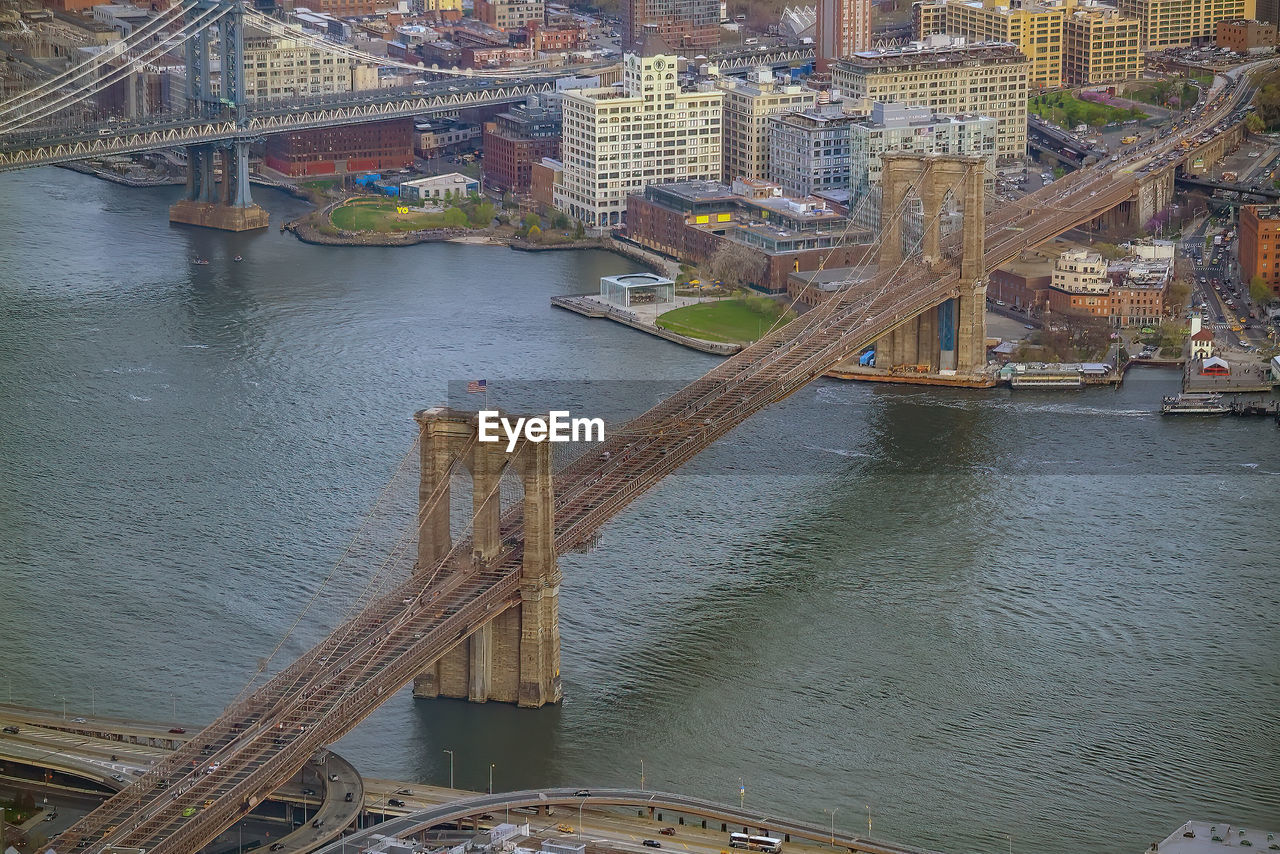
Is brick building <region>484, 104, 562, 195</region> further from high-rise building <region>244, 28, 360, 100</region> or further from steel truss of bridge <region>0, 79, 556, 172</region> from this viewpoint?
high-rise building <region>244, 28, 360, 100</region>

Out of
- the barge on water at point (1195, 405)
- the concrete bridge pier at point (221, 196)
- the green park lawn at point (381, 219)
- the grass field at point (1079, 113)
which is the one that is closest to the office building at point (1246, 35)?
the grass field at point (1079, 113)

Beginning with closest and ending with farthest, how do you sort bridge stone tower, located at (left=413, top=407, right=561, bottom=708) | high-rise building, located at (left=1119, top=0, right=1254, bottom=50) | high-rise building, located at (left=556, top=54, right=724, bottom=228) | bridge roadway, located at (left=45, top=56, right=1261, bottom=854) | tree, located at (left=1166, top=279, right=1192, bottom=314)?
1. bridge roadway, located at (left=45, top=56, right=1261, bottom=854)
2. bridge stone tower, located at (left=413, top=407, right=561, bottom=708)
3. tree, located at (left=1166, top=279, right=1192, bottom=314)
4. high-rise building, located at (left=556, top=54, right=724, bottom=228)
5. high-rise building, located at (left=1119, top=0, right=1254, bottom=50)

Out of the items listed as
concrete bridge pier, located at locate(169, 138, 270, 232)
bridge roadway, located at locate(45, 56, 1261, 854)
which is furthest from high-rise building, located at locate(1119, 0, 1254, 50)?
bridge roadway, located at locate(45, 56, 1261, 854)

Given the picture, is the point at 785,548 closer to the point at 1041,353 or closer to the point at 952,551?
the point at 952,551

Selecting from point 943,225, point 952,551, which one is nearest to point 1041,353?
point 943,225

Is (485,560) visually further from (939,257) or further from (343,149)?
(343,149)

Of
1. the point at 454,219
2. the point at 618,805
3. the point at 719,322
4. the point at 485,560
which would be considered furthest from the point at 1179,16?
the point at 618,805

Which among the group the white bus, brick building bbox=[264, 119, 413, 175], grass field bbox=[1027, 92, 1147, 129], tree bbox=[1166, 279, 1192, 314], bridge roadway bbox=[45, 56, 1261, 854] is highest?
grass field bbox=[1027, 92, 1147, 129]

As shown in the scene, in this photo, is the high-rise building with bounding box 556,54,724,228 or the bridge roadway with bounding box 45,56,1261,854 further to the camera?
the high-rise building with bounding box 556,54,724,228
